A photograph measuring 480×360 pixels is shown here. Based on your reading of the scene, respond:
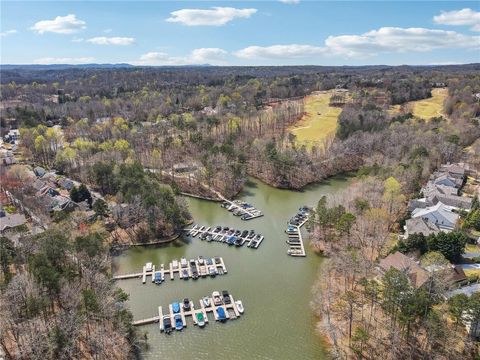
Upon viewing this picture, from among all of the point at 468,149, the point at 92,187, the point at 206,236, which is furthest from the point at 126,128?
the point at 468,149

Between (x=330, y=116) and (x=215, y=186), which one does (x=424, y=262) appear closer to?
(x=215, y=186)

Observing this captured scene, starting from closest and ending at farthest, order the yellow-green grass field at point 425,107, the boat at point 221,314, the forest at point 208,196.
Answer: the forest at point 208,196, the boat at point 221,314, the yellow-green grass field at point 425,107

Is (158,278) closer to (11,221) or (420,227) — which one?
(11,221)

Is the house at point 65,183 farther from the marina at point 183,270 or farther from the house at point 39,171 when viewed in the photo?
the marina at point 183,270

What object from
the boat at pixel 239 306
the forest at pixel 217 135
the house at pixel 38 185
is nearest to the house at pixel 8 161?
the forest at pixel 217 135

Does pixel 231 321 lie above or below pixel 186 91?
below
